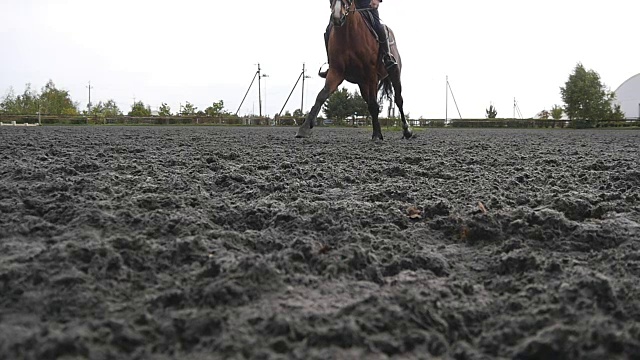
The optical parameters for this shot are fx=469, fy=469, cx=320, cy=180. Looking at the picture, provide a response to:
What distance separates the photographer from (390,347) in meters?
1.00

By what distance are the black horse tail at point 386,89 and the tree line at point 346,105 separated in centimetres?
3652

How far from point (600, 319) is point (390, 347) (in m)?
0.51

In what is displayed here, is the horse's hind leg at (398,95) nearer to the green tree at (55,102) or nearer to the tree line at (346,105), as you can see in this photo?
the tree line at (346,105)

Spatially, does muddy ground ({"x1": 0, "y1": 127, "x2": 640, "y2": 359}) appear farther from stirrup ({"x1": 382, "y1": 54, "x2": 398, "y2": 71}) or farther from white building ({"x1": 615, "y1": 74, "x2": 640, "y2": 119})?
white building ({"x1": 615, "y1": 74, "x2": 640, "y2": 119})

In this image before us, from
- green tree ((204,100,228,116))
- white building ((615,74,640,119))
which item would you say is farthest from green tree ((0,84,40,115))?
white building ((615,74,640,119))

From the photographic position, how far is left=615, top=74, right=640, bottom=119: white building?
236 ft

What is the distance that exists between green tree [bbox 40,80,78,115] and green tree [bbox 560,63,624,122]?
55.9 meters

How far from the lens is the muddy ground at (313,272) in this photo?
100 cm

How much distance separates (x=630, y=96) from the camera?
74.2 metres

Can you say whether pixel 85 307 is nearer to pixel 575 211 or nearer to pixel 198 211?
pixel 198 211

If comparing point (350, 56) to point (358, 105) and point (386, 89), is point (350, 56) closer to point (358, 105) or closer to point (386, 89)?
point (386, 89)

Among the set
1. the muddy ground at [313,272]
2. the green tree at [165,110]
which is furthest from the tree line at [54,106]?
the muddy ground at [313,272]

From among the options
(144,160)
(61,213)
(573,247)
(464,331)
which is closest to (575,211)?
(573,247)

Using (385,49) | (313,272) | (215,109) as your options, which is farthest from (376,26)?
(215,109)
